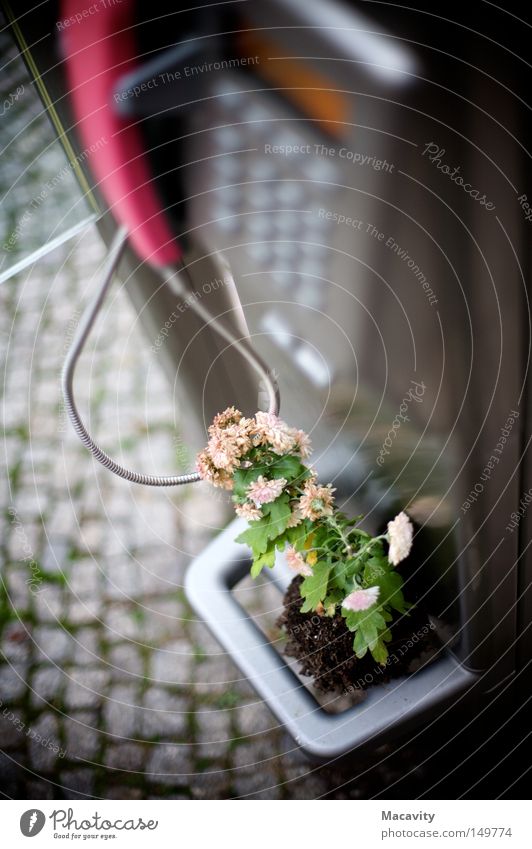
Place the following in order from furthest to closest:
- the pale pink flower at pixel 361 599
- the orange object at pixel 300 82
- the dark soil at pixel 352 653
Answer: the dark soil at pixel 352 653 → the pale pink flower at pixel 361 599 → the orange object at pixel 300 82

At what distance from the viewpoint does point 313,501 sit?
543 millimetres

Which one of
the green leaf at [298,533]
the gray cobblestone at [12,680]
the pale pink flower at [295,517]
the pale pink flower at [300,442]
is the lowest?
the green leaf at [298,533]


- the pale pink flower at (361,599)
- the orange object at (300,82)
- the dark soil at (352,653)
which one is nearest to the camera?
the orange object at (300,82)

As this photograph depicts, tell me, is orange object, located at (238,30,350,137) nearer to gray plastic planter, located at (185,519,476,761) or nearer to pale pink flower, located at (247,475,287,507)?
pale pink flower, located at (247,475,287,507)

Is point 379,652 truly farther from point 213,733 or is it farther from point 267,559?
point 213,733

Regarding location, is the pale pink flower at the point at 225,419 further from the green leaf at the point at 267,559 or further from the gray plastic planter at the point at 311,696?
the gray plastic planter at the point at 311,696

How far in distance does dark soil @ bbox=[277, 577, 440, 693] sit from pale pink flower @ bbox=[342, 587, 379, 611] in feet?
0.33

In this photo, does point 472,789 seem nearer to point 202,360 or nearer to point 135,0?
point 202,360

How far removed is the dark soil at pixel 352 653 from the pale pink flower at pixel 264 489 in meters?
0.16

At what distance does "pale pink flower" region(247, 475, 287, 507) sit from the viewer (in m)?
0.53

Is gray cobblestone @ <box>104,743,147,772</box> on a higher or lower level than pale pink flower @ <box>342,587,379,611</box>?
higher
